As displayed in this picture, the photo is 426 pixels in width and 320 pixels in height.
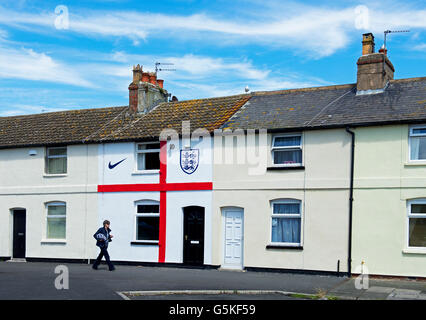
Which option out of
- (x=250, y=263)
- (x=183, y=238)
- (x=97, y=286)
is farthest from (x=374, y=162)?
(x=97, y=286)

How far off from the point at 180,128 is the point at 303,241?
688 cm

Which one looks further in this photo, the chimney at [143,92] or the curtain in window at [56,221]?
the chimney at [143,92]

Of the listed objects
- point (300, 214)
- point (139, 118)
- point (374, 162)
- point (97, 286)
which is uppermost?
point (139, 118)

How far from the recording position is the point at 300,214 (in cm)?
2097

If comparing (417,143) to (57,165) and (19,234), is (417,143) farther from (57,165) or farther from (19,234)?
(19,234)

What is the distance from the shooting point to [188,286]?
663 inches

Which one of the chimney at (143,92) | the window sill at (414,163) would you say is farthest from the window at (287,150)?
the chimney at (143,92)

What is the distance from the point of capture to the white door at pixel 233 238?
22031mm

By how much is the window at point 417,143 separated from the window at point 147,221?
32.9ft

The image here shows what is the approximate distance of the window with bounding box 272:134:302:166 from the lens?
70.1ft

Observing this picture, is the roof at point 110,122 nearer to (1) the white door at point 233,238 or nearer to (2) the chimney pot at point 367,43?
(1) the white door at point 233,238

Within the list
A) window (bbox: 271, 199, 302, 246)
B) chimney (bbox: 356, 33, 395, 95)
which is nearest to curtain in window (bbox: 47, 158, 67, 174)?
window (bbox: 271, 199, 302, 246)
